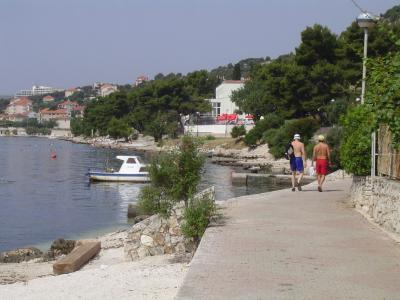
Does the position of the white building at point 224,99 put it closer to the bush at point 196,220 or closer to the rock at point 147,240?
the rock at point 147,240

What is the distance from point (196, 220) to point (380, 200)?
3473mm

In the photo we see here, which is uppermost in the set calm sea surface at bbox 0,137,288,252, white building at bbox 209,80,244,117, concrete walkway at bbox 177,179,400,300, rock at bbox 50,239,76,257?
white building at bbox 209,80,244,117

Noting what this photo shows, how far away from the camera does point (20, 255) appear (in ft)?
69.9

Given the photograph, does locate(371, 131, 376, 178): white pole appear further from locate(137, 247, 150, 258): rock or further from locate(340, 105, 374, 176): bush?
locate(137, 247, 150, 258): rock

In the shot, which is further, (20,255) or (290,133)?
(290,133)

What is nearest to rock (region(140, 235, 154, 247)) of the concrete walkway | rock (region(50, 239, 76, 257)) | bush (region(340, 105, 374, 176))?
the concrete walkway

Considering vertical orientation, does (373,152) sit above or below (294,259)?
above

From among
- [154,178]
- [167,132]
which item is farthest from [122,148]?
[154,178]

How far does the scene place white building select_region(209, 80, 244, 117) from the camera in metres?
119

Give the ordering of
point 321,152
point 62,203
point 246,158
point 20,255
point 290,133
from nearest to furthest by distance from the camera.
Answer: point 321,152 → point 20,255 → point 62,203 → point 290,133 → point 246,158

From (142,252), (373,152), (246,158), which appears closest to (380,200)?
(373,152)

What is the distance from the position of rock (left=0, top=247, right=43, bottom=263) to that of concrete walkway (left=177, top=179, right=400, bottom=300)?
8.84m

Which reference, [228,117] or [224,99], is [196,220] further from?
[224,99]

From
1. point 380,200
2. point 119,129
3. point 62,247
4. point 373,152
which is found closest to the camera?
point 380,200
